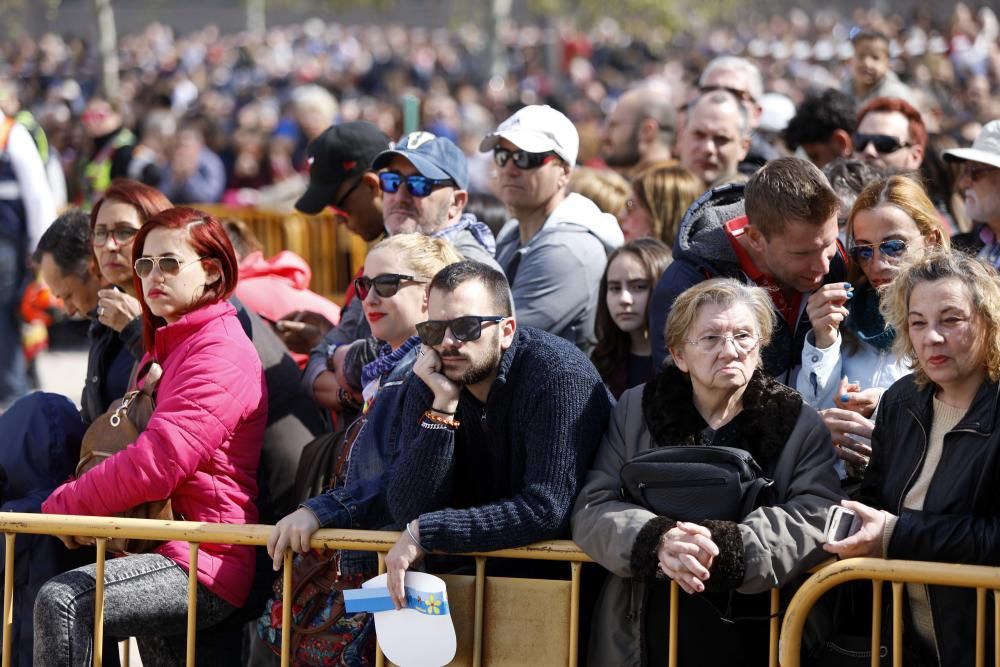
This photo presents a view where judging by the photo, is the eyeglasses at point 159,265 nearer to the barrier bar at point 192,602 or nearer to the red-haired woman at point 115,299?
the red-haired woman at point 115,299

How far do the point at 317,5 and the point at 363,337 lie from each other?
145ft

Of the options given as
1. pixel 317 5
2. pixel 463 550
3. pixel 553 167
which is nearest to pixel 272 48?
pixel 317 5

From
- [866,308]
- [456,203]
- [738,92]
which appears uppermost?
[738,92]

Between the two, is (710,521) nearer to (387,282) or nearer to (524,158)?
(387,282)

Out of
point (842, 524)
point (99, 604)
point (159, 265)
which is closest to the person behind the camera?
point (842, 524)

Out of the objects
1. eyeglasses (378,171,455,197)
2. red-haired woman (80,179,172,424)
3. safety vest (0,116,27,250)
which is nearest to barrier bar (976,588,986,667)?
eyeglasses (378,171,455,197)

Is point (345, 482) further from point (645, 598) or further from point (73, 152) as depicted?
point (73, 152)

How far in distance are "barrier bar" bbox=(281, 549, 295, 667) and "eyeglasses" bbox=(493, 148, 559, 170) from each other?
230 centimetres

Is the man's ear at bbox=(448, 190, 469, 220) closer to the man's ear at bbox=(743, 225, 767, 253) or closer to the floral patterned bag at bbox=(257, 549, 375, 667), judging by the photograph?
the man's ear at bbox=(743, 225, 767, 253)

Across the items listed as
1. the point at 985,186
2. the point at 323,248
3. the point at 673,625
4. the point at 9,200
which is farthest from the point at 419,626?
the point at 323,248

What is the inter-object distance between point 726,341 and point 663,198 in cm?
240

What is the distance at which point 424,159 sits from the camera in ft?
18.6

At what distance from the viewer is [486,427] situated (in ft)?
13.8

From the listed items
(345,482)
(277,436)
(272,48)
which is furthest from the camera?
(272,48)
